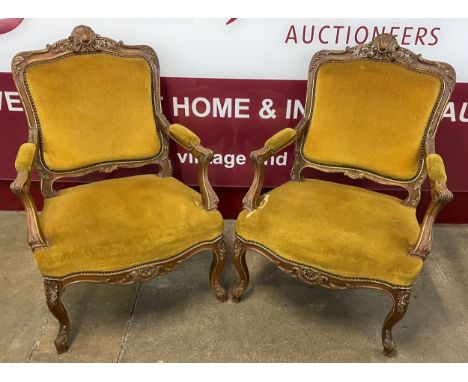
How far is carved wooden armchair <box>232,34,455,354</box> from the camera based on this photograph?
6.41 ft

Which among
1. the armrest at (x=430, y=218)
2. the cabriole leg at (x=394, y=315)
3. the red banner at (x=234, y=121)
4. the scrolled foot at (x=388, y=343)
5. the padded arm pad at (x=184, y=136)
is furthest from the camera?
the red banner at (x=234, y=121)

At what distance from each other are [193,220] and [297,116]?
1.04 m

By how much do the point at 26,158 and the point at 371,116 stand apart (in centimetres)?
173

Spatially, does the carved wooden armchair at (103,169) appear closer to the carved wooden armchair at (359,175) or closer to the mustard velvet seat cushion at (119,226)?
the mustard velvet seat cushion at (119,226)

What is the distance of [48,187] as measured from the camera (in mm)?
2301

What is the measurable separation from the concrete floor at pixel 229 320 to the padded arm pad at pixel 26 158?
0.86 meters

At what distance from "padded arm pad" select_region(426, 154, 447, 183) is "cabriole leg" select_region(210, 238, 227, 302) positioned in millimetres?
1052

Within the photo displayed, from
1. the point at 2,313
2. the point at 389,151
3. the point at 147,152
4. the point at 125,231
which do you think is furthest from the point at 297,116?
the point at 2,313

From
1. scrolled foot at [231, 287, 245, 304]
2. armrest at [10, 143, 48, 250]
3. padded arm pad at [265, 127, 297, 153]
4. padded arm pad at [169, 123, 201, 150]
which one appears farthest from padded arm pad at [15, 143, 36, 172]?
scrolled foot at [231, 287, 245, 304]

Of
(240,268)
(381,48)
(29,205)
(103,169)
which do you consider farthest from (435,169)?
(29,205)

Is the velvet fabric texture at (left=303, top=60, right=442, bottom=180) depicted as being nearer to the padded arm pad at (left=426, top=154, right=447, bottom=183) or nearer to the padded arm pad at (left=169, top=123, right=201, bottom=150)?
the padded arm pad at (left=426, top=154, right=447, bottom=183)

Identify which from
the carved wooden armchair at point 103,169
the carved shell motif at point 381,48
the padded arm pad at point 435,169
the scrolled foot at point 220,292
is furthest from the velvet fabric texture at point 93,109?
the padded arm pad at point 435,169

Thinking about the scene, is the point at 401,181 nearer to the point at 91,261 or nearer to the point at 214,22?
the point at 214,22

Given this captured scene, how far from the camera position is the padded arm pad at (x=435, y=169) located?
1985 mm
